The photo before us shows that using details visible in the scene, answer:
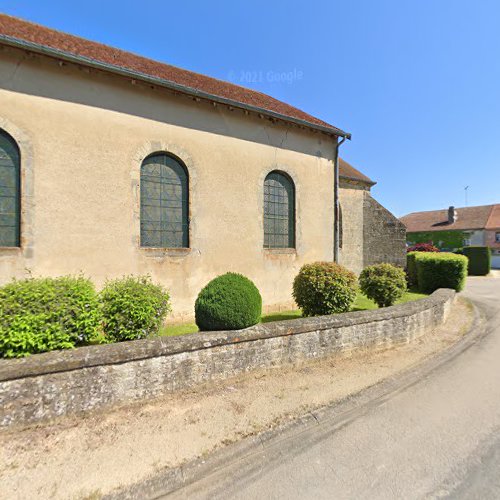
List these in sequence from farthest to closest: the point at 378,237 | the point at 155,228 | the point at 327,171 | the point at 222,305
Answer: the point at 378,237 < the point at 327,171 < the point at 155,228 < the point at 222,305

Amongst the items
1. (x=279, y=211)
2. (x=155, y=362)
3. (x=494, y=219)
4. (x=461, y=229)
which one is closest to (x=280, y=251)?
(x=279, y=211)

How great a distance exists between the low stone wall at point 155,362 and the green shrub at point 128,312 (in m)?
0.55

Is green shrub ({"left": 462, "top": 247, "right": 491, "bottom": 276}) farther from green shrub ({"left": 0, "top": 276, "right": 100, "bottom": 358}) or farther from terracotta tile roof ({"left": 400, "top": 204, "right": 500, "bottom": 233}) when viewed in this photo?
green shrub ({"left": 0, "top": 276, "right": 100, "bottom": 358})

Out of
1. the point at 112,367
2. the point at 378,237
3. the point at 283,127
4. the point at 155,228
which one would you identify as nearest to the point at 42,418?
the point at 112,367

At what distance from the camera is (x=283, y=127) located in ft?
27.0

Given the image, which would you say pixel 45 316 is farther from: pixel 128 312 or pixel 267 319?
pixel 267 319

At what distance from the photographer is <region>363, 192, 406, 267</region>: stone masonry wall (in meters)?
13.7

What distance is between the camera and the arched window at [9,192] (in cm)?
515

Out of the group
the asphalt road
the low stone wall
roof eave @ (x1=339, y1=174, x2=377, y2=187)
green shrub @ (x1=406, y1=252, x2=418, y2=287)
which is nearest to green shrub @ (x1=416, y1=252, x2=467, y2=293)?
green shrub @ (x1=406, y1=252, x2=418, y2=287)

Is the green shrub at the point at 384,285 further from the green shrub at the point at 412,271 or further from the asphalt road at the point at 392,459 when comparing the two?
the green shrub at the point at 412,271

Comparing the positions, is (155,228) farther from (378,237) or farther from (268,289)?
(378,237)

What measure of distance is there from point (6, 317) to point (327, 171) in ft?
28.8

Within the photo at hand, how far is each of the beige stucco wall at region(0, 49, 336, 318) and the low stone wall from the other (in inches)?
123

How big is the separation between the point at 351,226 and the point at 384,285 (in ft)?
23.9
